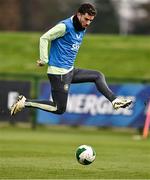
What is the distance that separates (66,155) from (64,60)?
278cm

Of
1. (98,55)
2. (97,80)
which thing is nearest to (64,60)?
(97,80)

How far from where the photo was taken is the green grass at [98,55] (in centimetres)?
3953

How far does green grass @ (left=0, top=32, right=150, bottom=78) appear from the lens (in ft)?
130

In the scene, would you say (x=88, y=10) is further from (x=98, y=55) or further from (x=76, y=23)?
(x=98, y=55)

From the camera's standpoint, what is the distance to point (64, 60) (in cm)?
1534

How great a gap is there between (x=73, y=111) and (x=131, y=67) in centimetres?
1248

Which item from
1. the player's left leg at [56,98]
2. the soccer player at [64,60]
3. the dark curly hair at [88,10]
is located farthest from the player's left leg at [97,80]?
the dark curly hair at [88,10]

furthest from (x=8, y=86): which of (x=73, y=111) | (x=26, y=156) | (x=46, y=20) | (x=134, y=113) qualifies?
(x=46, y=20)

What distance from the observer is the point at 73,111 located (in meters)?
27.7

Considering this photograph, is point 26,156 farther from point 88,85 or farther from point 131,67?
point 131,67

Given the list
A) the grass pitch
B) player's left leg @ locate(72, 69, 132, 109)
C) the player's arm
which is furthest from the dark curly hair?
the grass pitch

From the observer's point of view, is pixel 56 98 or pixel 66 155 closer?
pixel 56 98

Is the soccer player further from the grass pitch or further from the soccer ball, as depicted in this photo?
the soccer ball

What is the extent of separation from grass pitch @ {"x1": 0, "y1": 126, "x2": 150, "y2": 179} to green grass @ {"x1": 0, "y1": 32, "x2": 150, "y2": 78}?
41.6 feet
